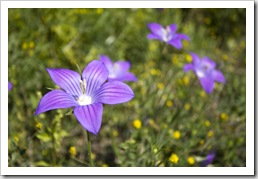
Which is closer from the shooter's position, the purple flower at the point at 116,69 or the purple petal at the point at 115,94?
the purple petal at the point at 115,94

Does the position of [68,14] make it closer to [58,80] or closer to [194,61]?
[194,61]

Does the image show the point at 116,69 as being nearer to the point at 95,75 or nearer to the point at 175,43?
the point at 175,43

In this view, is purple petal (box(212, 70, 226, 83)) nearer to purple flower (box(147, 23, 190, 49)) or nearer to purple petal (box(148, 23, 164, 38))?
purple flower (box(147, 23, 190, 49))

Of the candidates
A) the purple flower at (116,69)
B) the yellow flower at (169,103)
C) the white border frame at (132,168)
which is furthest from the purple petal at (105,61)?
the yellow flower at (169,103)

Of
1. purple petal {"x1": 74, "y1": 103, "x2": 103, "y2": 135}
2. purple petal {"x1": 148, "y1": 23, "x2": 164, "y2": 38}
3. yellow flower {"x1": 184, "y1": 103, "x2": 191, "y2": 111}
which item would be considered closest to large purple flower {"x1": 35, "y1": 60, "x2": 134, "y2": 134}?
purple petal {"x1": 74, "y1": 103, "x2": 103, "y2": 135}

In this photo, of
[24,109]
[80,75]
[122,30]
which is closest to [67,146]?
[24,109]

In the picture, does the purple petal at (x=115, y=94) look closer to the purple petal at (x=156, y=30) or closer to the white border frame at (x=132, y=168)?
the white border frame at (x=132, y=168)

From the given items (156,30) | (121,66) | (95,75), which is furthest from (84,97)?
(156,30)
